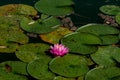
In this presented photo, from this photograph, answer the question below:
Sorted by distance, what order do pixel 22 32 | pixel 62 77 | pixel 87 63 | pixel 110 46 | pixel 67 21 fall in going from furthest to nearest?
pixel 67 21 < pixel 22 32 < pixel 110 46 < pixel 87 63 < pixel 62 77

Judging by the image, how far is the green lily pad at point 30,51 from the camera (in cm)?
240

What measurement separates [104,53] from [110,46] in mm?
119

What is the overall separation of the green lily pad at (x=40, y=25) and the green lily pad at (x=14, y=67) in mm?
482

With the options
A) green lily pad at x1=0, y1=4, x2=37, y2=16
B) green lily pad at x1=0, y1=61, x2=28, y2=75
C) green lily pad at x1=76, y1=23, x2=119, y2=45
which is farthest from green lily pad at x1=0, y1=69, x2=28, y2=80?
green lily pad at x1=0, y1=4, x2=37, y2=16

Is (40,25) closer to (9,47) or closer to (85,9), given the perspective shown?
(9,47)

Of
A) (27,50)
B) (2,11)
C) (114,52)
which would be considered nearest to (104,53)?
(114,52)

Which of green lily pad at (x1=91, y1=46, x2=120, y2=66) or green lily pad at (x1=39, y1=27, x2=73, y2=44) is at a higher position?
green lily pad at (x1=39, y1=27, x2=73, y2=44)

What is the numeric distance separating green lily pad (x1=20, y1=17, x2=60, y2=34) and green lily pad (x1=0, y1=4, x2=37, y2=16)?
0.58 ft

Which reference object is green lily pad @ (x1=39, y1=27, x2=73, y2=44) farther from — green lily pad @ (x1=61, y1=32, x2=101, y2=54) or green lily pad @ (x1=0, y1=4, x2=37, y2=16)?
green lily pad @ (x1=0, y1=4, x2=37, y2=16)

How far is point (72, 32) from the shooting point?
276 cm

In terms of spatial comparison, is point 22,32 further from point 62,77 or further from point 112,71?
point 112,71

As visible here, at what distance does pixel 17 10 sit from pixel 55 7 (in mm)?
409

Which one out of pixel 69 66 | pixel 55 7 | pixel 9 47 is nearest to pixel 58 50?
pixel 69 66

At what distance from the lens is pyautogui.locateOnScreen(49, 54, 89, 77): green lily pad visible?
7.30 ft
